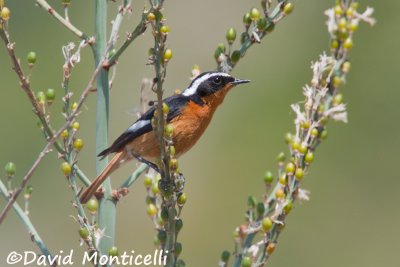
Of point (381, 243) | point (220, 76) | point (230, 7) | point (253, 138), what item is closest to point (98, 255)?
point (220, 76)

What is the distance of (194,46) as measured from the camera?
1127 centimetres

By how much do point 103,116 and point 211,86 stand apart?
5.23ft

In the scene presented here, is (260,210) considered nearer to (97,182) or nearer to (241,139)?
(97,182)

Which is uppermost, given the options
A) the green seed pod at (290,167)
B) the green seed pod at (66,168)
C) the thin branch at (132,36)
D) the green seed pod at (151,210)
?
the thin branch at (132,36)

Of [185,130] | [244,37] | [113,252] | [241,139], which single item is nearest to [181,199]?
[113,252]

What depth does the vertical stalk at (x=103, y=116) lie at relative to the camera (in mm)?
3652

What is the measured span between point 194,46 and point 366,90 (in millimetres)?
2368

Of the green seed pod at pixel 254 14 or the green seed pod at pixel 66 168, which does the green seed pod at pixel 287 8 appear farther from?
the green seed pod at pixel 66 168

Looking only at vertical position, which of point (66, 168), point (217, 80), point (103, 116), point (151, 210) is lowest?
point (151, 210)

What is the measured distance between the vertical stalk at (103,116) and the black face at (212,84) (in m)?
1.37

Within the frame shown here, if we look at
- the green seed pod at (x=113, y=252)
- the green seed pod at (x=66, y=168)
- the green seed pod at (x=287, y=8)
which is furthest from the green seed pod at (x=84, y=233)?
the green seed pod at (x=287, y=8)

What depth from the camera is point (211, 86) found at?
519 cm

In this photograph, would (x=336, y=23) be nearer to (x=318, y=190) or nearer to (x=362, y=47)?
(x=318, y=190)

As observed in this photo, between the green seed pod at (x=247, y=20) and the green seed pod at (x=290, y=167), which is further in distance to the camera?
the green seed pod at (x=247, y=20)
